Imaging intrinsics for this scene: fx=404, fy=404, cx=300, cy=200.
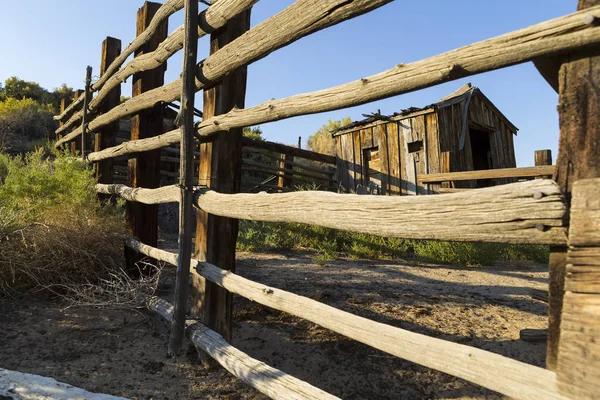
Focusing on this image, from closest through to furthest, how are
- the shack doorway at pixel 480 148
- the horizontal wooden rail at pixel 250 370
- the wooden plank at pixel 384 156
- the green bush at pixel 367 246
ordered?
the horizontal wooden rail at pixel 250 370 → the green bush at pixel 367 246 → the wooden plank at pixel 384 156 → the shack doorway at pixel 480 148

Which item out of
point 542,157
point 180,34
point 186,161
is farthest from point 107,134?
point 542,157

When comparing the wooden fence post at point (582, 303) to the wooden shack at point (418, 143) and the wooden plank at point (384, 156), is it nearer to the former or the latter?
the wooden shack at point (418, 143)

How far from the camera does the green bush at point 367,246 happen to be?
644 cm

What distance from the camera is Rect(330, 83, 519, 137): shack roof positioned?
10084 millimetres

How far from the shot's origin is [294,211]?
2.02 meters

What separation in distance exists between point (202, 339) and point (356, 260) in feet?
12.4

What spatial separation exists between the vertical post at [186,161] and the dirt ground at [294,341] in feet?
1.31

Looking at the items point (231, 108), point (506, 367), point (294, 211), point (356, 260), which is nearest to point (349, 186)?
point (356, 260)

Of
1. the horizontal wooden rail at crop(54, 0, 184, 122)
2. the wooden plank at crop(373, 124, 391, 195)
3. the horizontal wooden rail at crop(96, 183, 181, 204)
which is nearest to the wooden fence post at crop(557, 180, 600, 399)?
the horizontal wooden rail at crop(96, 183, 181, 204)

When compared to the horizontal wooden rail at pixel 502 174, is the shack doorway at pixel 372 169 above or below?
above

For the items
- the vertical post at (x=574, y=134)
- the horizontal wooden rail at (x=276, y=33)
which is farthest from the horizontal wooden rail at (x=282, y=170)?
the vertical post at (x=574, y=134)

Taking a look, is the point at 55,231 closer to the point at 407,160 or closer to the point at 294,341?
the point at 294,341

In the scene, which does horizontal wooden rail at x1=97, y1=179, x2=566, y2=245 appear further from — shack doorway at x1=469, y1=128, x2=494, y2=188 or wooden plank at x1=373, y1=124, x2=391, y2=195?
shack doorway at x1=469, y1=128, x2=494, y2=188

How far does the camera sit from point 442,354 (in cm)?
138
